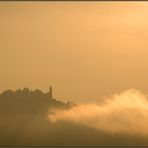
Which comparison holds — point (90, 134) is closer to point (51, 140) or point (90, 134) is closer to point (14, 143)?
point (51, 140)

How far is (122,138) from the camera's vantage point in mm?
119250

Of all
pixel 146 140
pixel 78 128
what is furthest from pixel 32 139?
pixel 78 128

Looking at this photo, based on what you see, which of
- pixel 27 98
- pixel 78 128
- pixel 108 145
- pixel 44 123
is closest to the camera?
pixel 108 145

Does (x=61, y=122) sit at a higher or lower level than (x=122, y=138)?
higher

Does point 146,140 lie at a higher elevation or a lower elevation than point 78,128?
lower

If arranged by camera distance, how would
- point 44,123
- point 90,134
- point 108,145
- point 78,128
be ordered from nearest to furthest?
1. point 108,145
2. point 44,123
3. point 90,134
4. point 78,128

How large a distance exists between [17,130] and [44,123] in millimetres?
9945

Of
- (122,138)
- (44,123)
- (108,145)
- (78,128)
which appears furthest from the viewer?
(78,128)

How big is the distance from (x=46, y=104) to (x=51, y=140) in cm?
4848

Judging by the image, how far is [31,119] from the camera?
6599 inches

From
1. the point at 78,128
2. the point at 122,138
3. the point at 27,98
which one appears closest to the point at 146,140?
the point at 122,138

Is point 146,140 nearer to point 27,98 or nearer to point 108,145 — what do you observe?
point 108,145

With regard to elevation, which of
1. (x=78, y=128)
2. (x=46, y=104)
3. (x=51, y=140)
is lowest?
(x=51, y=140)

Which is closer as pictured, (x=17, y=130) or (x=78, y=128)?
(x=17, y=130)
